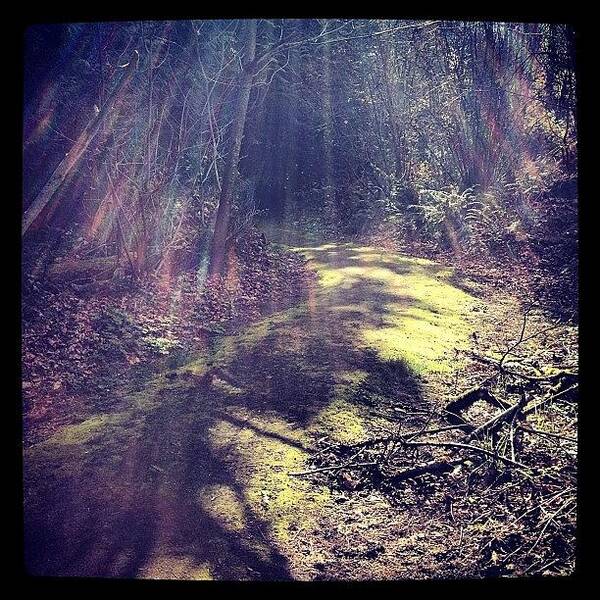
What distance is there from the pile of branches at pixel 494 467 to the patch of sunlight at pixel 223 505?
0.51 metres

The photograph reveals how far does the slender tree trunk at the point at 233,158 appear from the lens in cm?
570

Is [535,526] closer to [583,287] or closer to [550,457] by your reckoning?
[550,457]

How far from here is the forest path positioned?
10.3 feet

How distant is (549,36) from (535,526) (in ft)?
18.1

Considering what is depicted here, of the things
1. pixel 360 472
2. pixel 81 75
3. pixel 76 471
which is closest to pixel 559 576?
pixel 360 472

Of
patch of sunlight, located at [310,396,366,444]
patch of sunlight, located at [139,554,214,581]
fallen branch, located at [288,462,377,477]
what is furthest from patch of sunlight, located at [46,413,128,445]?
patch of sunlight, located at [310,396,366,444]

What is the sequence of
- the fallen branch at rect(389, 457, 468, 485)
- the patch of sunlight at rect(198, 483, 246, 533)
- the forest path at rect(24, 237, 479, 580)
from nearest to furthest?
the forest path at rect(24, 237, 479, 580) → the patch of sunlight at rect(198, 483, 246, 533) → the fallen branch at rect(389, 457, 468, 485)

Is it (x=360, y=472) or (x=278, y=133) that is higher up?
(x=278, y=133)

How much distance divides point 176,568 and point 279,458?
3.50 feet

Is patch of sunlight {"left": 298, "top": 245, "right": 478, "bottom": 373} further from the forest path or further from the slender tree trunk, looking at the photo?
the slender tree trunk

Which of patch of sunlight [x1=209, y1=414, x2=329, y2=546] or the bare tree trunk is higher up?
the bare tree trunk

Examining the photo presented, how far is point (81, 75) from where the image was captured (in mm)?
5816

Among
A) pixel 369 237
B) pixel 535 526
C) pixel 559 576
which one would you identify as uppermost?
pixel 369 237

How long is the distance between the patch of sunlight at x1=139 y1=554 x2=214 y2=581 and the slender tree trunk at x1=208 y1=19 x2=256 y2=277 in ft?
10.3
